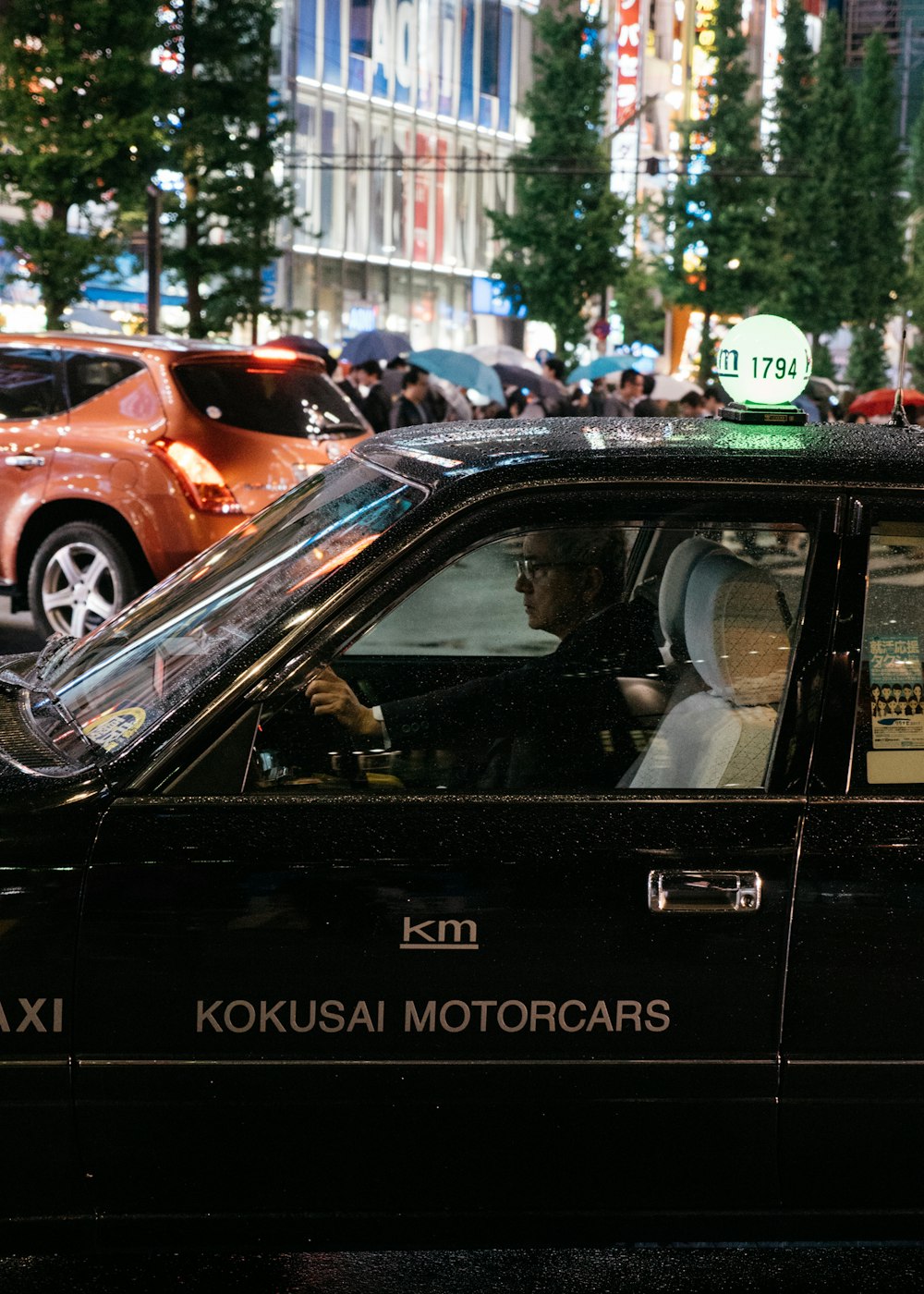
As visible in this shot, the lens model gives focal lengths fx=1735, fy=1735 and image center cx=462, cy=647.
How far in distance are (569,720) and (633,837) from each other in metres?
0.29

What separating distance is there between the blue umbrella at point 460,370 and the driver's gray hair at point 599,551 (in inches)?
780

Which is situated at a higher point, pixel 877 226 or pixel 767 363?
pixel 877 226

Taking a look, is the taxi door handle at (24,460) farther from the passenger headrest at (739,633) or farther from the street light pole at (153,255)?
the street light pole at (153,255)

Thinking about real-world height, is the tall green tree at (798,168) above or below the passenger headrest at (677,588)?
above

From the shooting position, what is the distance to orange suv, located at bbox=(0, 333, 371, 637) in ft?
30.3

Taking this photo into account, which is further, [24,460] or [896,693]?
[24,460]

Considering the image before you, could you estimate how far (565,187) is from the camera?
154 feet

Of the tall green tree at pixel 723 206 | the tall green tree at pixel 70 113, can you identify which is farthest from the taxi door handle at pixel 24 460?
the tall green tree at pixel 723 206

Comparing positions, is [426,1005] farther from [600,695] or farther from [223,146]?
[223,146]

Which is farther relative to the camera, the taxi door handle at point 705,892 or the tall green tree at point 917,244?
the tall green tree at point 917,244

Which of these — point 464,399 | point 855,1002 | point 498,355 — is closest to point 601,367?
point 498,355

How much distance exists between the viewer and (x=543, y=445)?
9.52ft

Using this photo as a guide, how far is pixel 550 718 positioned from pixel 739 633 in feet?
1.17

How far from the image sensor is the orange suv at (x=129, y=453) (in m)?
9.24
